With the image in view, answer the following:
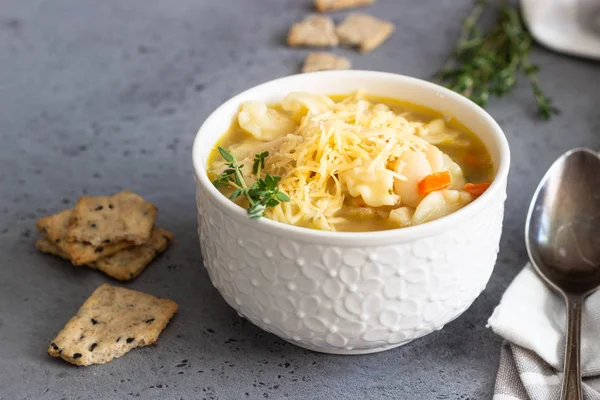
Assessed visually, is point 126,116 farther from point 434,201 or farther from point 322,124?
point 434,201

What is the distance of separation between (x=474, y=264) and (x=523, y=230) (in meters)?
0.70

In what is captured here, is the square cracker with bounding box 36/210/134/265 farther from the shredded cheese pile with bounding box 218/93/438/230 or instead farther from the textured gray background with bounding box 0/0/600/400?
the shredded cheese pile with bounding box 218/93/438/230

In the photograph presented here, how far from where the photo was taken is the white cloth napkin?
1939mm

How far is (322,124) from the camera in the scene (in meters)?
2.00

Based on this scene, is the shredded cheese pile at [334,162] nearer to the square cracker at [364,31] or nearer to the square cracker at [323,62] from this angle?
the square cracker at [323,62]

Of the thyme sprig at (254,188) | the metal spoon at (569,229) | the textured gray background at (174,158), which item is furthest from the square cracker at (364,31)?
the thyme sprig at (254,188)

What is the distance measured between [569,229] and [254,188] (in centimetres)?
99

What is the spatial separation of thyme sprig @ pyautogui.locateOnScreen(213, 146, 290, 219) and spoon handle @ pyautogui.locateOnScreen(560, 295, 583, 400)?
78 centimetres

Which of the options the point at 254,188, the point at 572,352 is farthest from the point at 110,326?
the point at 572,352

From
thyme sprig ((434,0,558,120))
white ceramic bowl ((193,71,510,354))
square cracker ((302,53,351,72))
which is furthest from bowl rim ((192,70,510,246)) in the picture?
square cracker ((302,53,351,72))

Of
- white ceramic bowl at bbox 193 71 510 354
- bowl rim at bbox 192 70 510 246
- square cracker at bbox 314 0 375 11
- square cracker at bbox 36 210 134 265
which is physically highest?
bowl rim at bbox 192 70 510 246

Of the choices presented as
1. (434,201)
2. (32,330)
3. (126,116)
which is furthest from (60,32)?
(434,201)

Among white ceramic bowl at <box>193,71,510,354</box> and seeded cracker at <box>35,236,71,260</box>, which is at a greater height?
white ceramic bowl at <box>193,71,510,354</box>

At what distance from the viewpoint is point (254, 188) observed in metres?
1.85
